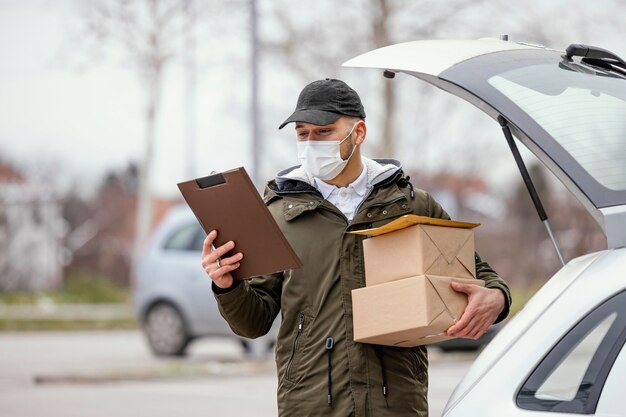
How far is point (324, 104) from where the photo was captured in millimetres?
3844

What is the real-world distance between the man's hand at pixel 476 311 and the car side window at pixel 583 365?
56 cm

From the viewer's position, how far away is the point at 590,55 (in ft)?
11.1

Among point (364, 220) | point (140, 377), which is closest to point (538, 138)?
point (364, 220)

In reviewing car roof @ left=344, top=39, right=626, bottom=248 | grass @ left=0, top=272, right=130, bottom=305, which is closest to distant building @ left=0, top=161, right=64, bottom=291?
grass @ left=0, top=272, right=130, bottom=305

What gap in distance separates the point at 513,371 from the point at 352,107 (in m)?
1.33

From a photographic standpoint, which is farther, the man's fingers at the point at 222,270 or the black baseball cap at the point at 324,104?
A: the black baseball cap at the point at 324,104

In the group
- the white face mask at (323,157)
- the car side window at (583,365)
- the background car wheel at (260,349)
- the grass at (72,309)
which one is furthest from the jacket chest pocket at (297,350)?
the grass at (72,309)

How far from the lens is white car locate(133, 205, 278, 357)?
14.8m

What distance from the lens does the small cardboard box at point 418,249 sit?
339 cm

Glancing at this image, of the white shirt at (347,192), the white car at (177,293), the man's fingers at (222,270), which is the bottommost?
the white car at (177,293)

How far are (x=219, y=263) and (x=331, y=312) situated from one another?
15.1 inches

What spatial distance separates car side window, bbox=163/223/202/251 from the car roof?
11788 millimetres

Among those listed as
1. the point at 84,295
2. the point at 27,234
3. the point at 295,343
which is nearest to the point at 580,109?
the point at 295,343

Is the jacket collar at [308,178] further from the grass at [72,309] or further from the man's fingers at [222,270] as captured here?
the grass at [72,309]
